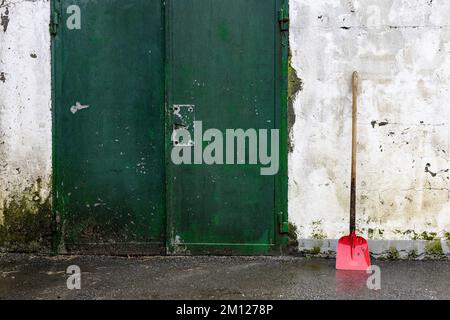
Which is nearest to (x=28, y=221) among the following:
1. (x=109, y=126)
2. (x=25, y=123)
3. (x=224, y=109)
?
(x=25, y=123)

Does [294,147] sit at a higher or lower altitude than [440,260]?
higher

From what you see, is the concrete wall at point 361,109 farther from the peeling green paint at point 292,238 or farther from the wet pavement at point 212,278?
the wet pavement at point 212,278

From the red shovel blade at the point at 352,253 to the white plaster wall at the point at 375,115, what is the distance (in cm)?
29

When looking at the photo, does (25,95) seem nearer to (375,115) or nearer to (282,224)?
(282,224)

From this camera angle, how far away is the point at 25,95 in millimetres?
4484

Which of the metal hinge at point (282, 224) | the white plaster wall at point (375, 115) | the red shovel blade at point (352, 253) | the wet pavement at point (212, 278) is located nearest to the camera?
the wet pavement at point (212, 278)

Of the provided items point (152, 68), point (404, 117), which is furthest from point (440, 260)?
point (152, 68)

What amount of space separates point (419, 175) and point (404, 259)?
701 millimetres

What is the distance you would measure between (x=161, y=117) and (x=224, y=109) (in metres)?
0.53

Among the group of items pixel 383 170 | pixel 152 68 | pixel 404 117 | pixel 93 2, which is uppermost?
pixel 93 2

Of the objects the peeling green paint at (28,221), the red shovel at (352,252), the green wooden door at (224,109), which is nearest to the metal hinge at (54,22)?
the green wooden door at (224,109)

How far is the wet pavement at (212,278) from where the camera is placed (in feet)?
11.8

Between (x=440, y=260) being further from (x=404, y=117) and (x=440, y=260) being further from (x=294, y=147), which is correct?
(x=294, y=147)

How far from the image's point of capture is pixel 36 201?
4.52 meters
